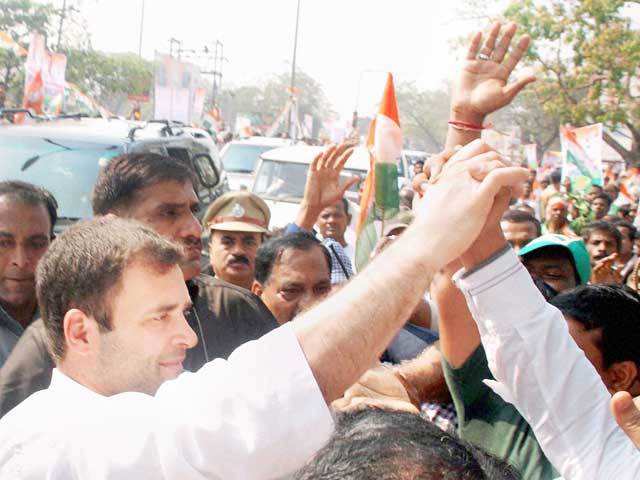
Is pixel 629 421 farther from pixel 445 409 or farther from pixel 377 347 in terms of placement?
pixel 445 409

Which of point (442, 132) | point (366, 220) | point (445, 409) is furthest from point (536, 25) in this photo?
point (442, 132)

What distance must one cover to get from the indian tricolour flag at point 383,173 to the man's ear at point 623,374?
8.14 ft

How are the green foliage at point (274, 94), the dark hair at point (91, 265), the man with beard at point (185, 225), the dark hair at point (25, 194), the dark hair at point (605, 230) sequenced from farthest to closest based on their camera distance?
1. the green foliage at point (274, 94)
2. the dark hair at point (605, 230)
3. the dark hair at point (25, 194)
4. the man with beard at point (185, 225)
5. the dark hair at point (91, 265)

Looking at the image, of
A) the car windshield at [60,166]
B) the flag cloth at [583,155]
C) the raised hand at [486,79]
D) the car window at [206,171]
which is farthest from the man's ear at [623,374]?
the flag cloth at [583,155]

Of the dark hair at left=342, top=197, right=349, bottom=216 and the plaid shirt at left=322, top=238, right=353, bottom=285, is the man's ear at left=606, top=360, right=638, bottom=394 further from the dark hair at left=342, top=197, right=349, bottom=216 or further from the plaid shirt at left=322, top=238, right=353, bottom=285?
the dark hair at left=342, top=197, right=349, bottom=216

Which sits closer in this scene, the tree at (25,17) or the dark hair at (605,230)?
the dark hair at (605,230)

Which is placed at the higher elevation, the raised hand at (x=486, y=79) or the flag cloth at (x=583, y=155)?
the raised hand at (x=486, y=79)

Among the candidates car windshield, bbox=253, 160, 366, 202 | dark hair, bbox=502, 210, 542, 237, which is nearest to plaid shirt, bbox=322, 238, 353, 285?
dark hair, bbox=502, 210, 542, 237

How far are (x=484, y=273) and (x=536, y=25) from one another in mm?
25177

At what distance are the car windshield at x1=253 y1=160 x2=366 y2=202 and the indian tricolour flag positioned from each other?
5130 mm

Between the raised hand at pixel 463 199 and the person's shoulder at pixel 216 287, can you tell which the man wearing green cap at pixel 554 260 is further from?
the raised hand at pixel 463 199

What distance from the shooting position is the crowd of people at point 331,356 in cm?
128

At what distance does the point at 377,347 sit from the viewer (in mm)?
1342

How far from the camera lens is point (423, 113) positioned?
92.1m
